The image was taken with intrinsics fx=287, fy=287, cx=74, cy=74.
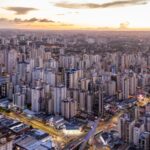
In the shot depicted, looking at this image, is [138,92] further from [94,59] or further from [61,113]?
[94,59]

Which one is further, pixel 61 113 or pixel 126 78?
pixel 126 78

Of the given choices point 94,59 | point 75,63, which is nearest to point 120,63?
point 94,59

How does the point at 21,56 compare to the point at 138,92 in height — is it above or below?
above

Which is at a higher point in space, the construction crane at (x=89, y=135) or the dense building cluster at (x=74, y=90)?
the dense building cluster at (x=74, y=90)

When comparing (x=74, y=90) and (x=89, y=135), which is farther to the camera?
(x=74, y=90)

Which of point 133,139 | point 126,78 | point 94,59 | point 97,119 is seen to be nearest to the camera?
point 133,139

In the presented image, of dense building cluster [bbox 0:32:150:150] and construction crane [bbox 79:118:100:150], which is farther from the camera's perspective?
dense building cluster [bbox 0:32:150:150]

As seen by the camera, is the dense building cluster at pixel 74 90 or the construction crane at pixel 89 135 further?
the dense building cluster at pixel 74 90

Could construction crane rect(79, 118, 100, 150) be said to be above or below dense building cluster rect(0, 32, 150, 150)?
below

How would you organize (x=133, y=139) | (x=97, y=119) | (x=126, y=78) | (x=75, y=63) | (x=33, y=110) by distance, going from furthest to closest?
1. (x=75, y=63)
2. (x=126, y=78)
3. (x=33, y=110)
4. (x=97, y=119)
5. (x=133, y=139)

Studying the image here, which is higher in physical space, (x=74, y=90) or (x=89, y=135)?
(x=74, y=90)
